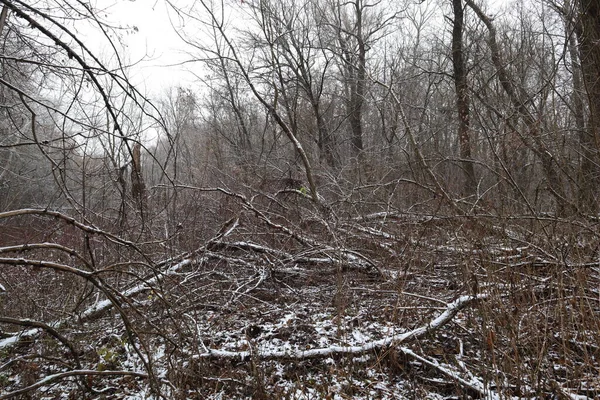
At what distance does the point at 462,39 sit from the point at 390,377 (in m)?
8.97

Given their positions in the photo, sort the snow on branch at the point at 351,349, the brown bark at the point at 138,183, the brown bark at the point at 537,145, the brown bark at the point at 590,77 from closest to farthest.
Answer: the brown bark at the point at 138,183, the snow on branch at the point at 351,349, the brown bark at the point at 590,77, the brown bark at the point at 537,145

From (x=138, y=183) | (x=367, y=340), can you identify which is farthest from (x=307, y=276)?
(x=138, y=183)

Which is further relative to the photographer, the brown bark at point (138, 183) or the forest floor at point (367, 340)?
the forest floor at point (367, 340)

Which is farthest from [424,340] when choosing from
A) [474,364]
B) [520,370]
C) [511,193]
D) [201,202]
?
[201,202]

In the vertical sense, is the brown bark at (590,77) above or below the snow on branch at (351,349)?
above

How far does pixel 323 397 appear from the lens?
258 cm

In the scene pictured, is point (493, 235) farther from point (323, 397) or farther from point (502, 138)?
point (323, 397)

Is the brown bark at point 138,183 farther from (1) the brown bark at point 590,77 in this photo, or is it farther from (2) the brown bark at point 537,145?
(2) the brown bark at point 537,145

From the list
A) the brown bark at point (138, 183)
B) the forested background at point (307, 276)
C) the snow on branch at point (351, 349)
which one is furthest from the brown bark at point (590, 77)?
the brown bark at point (138, 183)

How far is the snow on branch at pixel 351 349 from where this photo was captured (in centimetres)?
299

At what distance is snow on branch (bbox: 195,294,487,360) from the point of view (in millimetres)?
2991

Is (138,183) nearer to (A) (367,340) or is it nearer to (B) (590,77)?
(A) (367,340)

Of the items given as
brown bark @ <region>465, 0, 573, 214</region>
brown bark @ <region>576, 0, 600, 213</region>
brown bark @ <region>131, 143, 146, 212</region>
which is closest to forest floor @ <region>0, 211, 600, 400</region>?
brown bark @ <region>131, 143, 146, 212</region>

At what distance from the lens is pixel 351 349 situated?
298 cm
